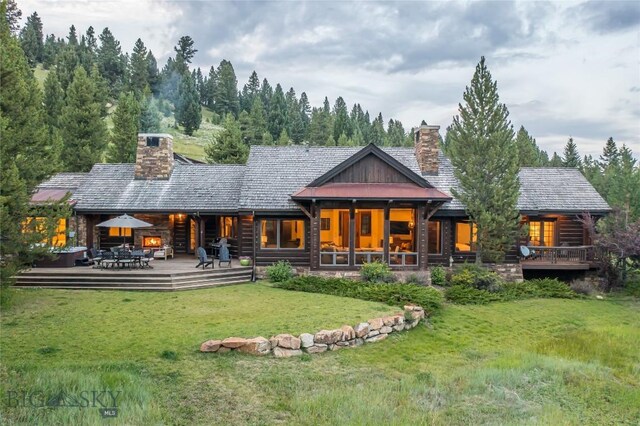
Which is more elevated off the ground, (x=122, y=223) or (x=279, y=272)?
(x=122, y=223)

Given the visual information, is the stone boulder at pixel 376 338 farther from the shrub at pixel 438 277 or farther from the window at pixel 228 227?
the window at pixel 228 227

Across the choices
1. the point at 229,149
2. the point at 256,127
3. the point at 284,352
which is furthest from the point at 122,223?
the point at 256,127

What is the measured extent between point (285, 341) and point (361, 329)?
7.80 feet

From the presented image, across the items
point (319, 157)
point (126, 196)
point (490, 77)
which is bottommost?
point (126, 196)

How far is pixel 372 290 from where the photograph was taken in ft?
50.5

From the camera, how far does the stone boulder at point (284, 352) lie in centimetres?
976

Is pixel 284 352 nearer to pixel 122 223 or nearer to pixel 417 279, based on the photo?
pixel 417 279

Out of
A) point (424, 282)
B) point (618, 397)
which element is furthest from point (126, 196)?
point (618, 397)

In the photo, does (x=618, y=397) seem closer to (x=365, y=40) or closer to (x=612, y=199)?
(x=365, y=40)

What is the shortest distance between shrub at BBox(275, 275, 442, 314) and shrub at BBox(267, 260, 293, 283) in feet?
2.42

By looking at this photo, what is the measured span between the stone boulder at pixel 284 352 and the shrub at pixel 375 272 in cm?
828

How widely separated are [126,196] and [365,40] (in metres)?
18.3

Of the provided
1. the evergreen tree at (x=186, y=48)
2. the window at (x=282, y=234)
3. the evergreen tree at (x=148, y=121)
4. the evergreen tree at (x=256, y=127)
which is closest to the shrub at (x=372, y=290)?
the window at (x=282, y=234)

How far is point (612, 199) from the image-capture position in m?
39.5
